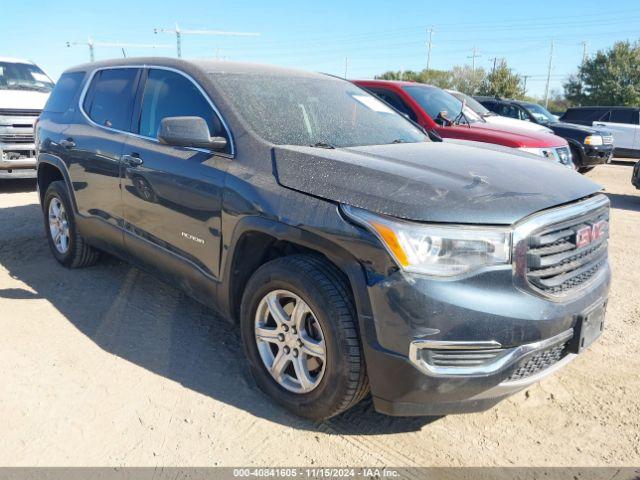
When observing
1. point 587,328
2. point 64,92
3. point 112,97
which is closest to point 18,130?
point 64,92

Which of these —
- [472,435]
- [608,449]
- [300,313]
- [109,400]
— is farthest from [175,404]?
[608,449]

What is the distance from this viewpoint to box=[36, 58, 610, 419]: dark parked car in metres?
2.26

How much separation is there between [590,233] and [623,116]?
15.6 meters

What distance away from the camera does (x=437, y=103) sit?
7.72 meters

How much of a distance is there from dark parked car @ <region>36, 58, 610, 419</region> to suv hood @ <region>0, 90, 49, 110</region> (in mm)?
5873

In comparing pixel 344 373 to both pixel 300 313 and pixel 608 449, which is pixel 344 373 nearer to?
pixel 300 313

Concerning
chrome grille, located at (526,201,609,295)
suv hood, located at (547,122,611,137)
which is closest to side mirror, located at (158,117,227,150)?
chrome grille, located at (526,201,609,295)

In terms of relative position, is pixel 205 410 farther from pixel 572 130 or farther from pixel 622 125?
pixel 622 125

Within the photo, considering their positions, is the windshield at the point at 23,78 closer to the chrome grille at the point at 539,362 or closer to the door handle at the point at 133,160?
the door handle at the point at 133,160

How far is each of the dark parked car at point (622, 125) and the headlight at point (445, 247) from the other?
15476 mm

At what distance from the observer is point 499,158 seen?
10.2 feet

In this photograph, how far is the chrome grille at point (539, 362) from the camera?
2379 mm

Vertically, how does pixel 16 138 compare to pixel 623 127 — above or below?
below

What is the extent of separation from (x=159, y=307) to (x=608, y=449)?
3.02 meters
